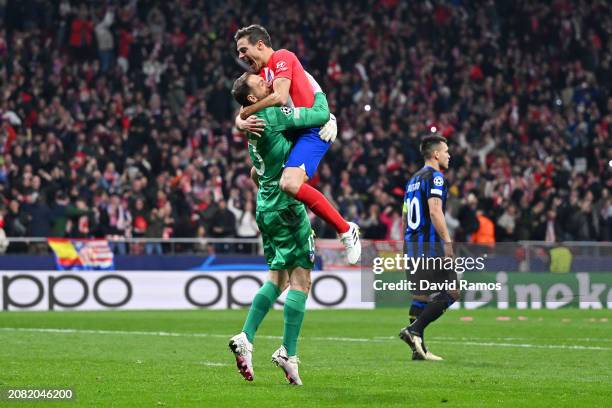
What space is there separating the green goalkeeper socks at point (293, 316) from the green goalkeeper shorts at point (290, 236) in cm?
23

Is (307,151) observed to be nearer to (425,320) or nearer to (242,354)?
Answer: (242,354)

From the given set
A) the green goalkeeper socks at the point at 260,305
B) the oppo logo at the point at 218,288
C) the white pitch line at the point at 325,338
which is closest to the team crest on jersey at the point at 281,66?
the green goalkeeper socks at the point at 260,305

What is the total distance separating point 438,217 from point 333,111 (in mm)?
19553

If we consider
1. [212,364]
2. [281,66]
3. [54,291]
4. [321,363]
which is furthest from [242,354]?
[54,291]

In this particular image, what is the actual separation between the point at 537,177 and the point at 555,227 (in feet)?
9.06

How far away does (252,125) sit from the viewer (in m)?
9.51

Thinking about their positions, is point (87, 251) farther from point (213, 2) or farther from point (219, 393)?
point (219, 393)

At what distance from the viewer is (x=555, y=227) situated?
28797 millimetres

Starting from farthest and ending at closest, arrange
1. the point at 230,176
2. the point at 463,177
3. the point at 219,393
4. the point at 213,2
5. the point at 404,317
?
1. the point at 213,2
2. the point at 463,177
3. the point at 230,176
4. the point at 404,317
5. the point at 219,393

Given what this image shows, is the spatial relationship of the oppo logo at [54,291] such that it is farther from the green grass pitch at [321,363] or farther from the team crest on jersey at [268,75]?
the team crest on jersey at [268,75]

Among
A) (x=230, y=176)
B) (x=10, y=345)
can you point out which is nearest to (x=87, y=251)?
(x=230, y=176)

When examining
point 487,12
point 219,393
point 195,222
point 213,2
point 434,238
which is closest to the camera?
point 219,393

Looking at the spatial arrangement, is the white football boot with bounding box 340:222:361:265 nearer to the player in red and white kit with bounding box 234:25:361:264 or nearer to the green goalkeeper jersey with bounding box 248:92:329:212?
the player in red and white kit with bounding box 234:25:361:264

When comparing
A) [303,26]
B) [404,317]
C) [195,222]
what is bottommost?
[404,317]
